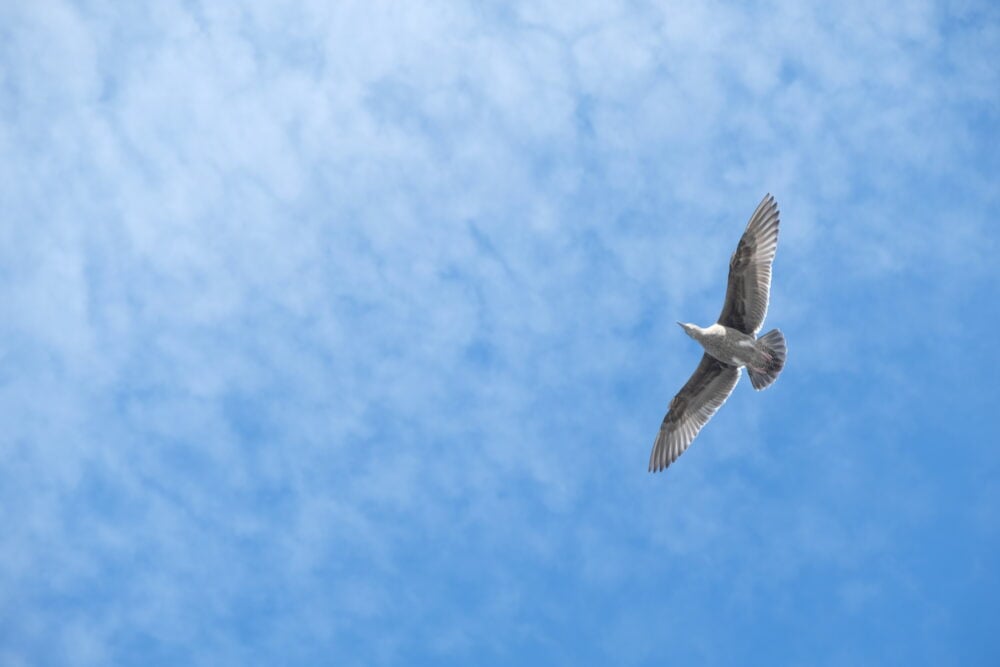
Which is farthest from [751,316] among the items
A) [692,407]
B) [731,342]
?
[692,407]

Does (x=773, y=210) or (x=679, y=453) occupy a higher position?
(x=773, y=210)

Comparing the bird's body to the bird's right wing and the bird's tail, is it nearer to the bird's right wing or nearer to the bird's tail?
the bird's tail

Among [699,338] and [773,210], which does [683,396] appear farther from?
[773,210]

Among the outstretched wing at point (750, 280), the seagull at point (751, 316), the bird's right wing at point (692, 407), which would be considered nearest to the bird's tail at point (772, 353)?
the seagull at point (751, 316)

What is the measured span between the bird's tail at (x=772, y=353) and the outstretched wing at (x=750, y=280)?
332 millimetres

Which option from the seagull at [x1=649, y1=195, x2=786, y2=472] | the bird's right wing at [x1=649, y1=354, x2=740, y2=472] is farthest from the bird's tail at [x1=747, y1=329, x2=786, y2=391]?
the bird's right wing at [x1=649, y1=354, x2=740, y2=472]

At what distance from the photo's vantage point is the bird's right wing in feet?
56.4

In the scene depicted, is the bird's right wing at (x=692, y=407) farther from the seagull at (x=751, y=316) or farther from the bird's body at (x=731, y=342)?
the bird's body at (x=731, y=342)

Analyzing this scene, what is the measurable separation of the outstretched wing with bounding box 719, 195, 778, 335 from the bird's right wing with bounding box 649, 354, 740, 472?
3.88 feet

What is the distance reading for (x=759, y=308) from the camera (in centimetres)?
1598

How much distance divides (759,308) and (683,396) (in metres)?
2.54

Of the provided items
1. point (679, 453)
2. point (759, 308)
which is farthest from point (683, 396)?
point (759, 308)

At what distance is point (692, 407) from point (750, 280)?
292 centimetres

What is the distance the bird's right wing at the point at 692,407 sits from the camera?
17203 mm
